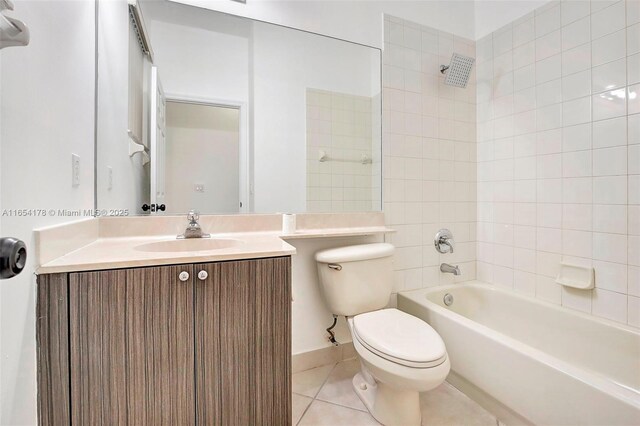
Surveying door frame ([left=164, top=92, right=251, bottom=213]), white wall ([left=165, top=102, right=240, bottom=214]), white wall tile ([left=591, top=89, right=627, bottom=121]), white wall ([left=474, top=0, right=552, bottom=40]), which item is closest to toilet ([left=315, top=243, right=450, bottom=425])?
door frame ([left=164, top=92, right=251, bottom=213])

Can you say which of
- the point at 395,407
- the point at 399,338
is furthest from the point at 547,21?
the point at 395,407

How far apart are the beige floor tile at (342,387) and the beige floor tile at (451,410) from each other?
→ 31 centimetres

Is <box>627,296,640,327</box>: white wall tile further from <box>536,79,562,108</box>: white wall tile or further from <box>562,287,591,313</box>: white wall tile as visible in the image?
<box>536,79,562,108</box>: white wall tile

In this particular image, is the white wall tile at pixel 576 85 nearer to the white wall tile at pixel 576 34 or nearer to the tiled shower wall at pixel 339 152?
the white wall tile at pixel 576 34

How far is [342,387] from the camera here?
1576mm

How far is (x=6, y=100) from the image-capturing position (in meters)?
0.62

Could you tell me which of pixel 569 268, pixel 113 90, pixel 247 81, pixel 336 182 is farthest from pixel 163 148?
pixel 569 268

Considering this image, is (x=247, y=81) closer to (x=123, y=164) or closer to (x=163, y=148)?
(x=163, y=148)

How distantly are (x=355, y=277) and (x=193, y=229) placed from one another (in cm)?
83

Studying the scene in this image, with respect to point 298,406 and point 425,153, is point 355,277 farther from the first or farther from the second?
point 425,153

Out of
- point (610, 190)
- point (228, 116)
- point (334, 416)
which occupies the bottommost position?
point (334, 416)

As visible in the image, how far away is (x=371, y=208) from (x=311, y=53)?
3.28ft

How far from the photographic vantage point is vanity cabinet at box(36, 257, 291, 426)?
810mm

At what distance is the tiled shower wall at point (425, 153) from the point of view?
74.6 inches
